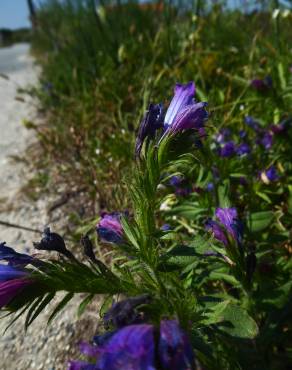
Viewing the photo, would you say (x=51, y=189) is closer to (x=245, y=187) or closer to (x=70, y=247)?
(x=70, y=247)

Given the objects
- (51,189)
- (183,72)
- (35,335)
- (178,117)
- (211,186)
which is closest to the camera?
(178,117)

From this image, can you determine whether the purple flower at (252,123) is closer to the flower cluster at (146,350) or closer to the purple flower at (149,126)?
the purple flower at (149,126)

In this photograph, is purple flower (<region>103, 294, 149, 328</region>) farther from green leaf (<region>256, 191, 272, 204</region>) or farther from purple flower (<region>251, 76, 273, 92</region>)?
purple flower (<region>251, 76, 273, 92</region>)

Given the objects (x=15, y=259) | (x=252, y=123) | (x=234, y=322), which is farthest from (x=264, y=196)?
(x=15, y=259)

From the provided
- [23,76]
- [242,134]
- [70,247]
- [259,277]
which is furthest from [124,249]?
[23,76]

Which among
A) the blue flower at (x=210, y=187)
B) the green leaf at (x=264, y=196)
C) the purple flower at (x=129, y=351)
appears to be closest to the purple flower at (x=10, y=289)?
the purple flower at (x=129, y=351)

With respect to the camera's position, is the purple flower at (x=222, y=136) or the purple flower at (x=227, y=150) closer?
the purple flower at (x=227, y=150)
